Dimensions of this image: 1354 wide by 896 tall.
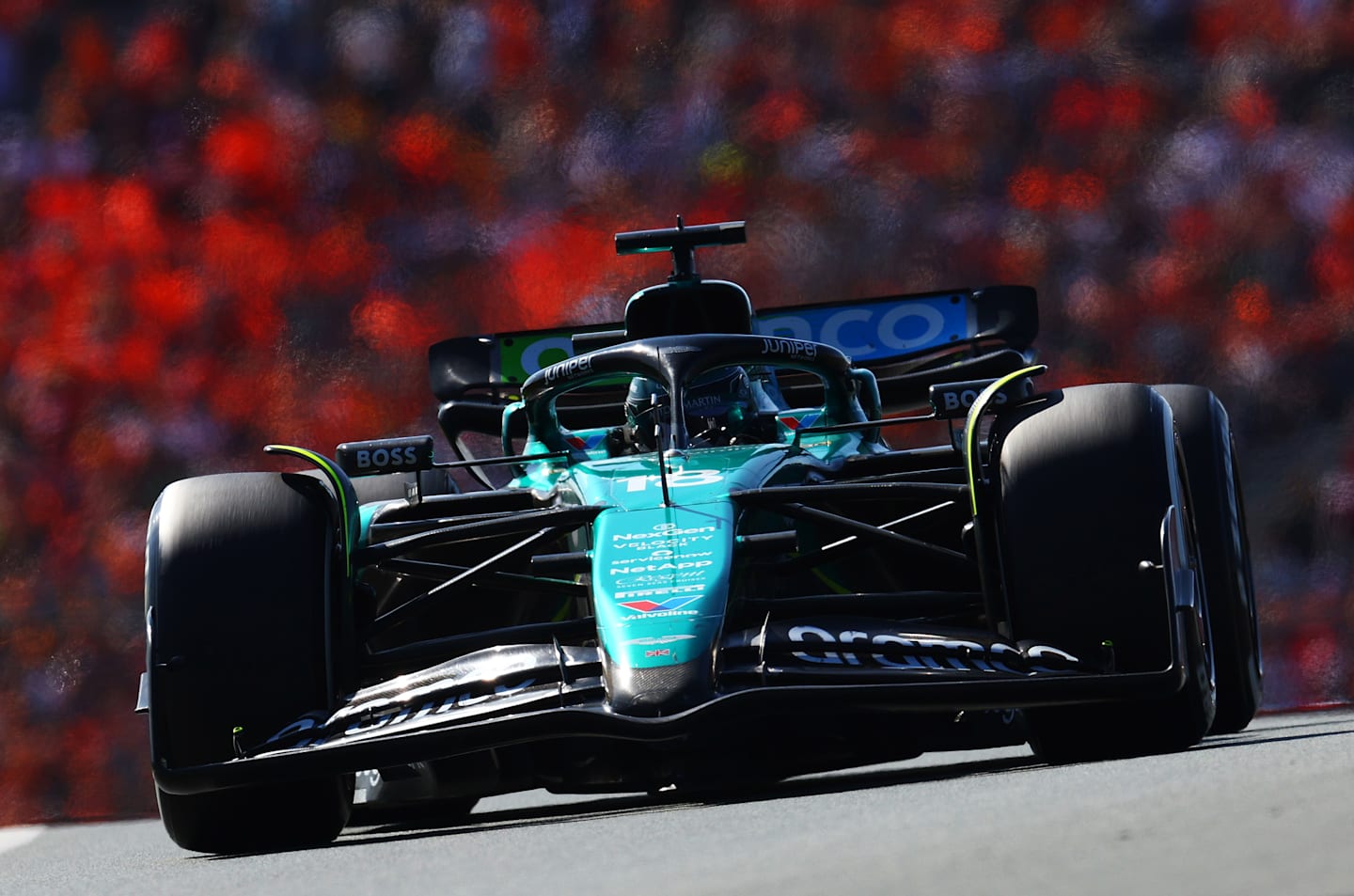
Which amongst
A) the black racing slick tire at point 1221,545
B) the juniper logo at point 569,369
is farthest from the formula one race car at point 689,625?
the black racing slick tire at point 1221,545

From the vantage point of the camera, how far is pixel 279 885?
3.84 meters

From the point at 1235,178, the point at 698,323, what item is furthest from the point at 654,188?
the point at 698,323

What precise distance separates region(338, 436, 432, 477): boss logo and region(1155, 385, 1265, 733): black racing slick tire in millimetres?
2400

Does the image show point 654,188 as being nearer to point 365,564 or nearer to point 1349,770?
point 365,564

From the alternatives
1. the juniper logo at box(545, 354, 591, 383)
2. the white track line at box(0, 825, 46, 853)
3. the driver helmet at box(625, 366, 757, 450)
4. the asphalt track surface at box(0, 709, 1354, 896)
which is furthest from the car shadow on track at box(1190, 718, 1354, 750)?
the white track line at box(0, 825, 46, 853)

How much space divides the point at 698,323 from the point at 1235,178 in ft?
31.1

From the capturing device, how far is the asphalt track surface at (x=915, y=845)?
2814mm

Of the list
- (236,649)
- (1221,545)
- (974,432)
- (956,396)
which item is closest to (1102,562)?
(974,432)

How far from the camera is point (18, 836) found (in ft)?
24.4

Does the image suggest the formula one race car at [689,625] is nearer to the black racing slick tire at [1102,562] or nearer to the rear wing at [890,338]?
the black racing slick tire at [1102,562]

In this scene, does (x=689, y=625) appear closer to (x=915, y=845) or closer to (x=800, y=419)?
(x=915, y=845)

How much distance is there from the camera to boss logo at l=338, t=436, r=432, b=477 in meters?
5.64

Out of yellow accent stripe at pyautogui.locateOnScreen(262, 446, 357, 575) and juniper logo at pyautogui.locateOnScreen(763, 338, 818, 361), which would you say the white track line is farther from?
juniper logo at pyautogui.locateOnScreen(763, 338, 818, 361)

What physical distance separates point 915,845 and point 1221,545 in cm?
341
